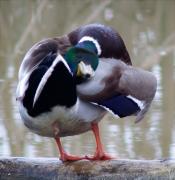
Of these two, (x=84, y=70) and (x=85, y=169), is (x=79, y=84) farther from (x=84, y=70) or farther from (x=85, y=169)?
(x=85, y=169)

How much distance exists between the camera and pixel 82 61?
3.41 meters

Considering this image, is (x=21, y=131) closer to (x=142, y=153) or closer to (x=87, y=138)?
(x=87, y=138)

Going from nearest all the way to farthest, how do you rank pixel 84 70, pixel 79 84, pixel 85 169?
pixel 84 70
pixel 79 84
pixel 85 169

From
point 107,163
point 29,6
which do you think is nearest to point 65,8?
point 29,6

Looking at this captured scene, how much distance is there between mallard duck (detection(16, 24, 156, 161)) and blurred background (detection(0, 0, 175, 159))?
202cm

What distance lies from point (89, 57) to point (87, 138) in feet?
9.12

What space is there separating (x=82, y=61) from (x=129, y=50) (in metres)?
6.46

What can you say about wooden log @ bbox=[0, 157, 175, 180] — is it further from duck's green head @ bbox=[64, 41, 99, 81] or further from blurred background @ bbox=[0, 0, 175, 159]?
blurred background @ bbox=[0, 0, 175, 159]

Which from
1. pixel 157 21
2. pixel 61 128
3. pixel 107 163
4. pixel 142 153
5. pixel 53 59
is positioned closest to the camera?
pixel 53 59

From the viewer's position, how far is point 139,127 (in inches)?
257

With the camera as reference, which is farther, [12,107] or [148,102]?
[12,107]

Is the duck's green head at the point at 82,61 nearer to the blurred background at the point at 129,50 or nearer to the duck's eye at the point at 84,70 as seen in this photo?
the duck's eye at the point at 84,70

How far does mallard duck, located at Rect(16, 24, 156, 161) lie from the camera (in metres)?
3.35

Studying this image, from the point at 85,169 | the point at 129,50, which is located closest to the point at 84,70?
the point at 85,169
